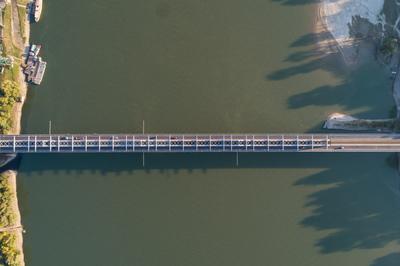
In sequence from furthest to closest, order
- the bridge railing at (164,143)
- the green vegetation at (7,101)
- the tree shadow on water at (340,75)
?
the tree shadow on water at (340,75) → the green vegetation at (7,101) → the bridge railing at (164,143)

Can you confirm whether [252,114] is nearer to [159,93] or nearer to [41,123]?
[159,93]

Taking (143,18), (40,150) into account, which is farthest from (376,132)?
(40,150)

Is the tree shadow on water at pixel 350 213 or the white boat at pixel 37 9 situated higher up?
the white boat at pixel 37 9

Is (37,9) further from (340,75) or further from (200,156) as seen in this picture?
(340,75)

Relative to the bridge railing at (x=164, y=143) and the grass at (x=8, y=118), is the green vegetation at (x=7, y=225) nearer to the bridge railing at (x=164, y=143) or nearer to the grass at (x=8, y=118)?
the grass at (x=8, y=118)

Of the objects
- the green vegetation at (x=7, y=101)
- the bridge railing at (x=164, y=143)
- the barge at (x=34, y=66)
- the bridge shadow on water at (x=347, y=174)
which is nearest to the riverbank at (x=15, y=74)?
the green vegetation at (x=7, y=101)
